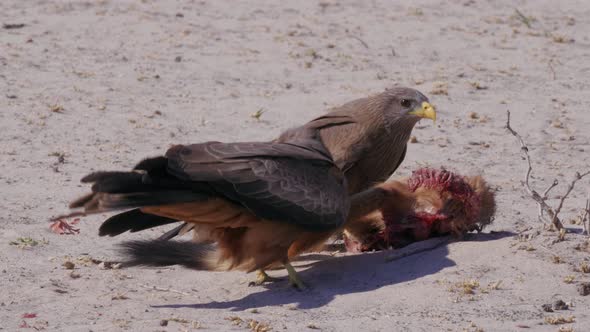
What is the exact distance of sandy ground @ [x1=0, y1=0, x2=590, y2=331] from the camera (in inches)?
239

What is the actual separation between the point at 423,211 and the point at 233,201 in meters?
1.44

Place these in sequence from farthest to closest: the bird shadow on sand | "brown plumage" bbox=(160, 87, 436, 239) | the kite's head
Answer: the kite's head
"brown plumage" bbox=(160, 87, 436, 239)
the bird shadow on sand

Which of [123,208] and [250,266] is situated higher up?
[123,208]

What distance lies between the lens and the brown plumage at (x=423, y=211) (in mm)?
7031

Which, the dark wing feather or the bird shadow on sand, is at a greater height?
the dark wing feather

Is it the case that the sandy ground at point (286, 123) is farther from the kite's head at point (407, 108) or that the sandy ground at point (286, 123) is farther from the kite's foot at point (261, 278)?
the kite's head at point (407, 108)

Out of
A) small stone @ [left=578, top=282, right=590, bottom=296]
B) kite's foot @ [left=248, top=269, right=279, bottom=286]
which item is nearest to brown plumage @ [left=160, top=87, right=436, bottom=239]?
kite's foot @ [left=248, top=269, right=279, bottom=286]

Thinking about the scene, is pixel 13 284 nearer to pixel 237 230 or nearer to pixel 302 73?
pixel 237 230

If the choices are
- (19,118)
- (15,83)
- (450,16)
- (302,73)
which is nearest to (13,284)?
(19,118)

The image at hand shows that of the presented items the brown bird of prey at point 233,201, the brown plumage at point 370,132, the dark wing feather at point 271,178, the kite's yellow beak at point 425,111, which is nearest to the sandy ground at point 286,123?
the brown bird of prey at point 233,201

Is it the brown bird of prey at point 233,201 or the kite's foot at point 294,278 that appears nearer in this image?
the brown bird of prey at point 233,201

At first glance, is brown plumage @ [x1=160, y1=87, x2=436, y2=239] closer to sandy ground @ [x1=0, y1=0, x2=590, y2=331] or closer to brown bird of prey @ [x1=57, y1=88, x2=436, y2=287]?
brown bird of prey @ [x1=57, y1=88, x2=436, y2=287]

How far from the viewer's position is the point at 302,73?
1130 centimetres

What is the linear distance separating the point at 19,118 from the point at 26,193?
5.31ft
